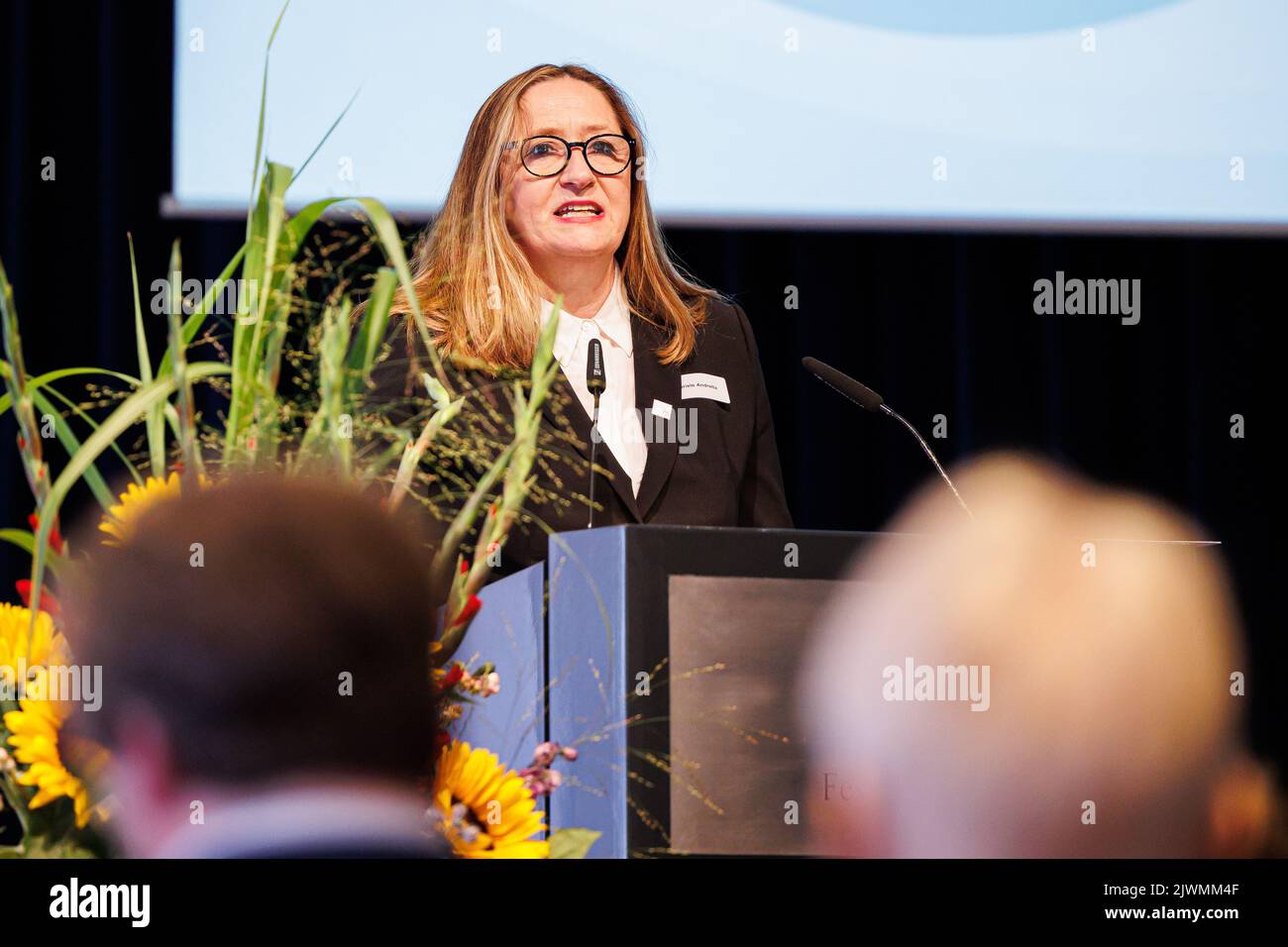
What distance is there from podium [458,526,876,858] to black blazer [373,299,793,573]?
685 mm

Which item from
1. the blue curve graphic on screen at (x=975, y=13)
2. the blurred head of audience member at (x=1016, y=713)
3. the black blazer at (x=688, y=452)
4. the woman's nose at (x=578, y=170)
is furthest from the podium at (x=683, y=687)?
the blue curve graphic on screen at (x=975, y=13)

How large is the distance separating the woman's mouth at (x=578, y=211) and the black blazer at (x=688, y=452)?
156mm

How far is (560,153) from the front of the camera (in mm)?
2207

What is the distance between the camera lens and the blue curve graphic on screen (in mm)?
2990

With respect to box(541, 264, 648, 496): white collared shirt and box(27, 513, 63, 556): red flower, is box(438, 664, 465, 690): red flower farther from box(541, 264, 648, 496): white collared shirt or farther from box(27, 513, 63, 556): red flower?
box(541, 264, 648, 496): white collared shirt

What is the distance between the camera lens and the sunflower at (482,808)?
73 centimetres

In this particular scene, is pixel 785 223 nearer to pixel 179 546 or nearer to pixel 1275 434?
pixel 1275 434

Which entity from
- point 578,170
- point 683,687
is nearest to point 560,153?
point 578,170

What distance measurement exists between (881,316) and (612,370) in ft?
4.95

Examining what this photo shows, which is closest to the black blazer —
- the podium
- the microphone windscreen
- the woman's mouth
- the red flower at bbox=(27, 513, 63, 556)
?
the woman's mouth

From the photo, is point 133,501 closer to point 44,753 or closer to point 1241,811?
point 44,753

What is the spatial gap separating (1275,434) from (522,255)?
228 cm

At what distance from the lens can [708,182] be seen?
299cm
